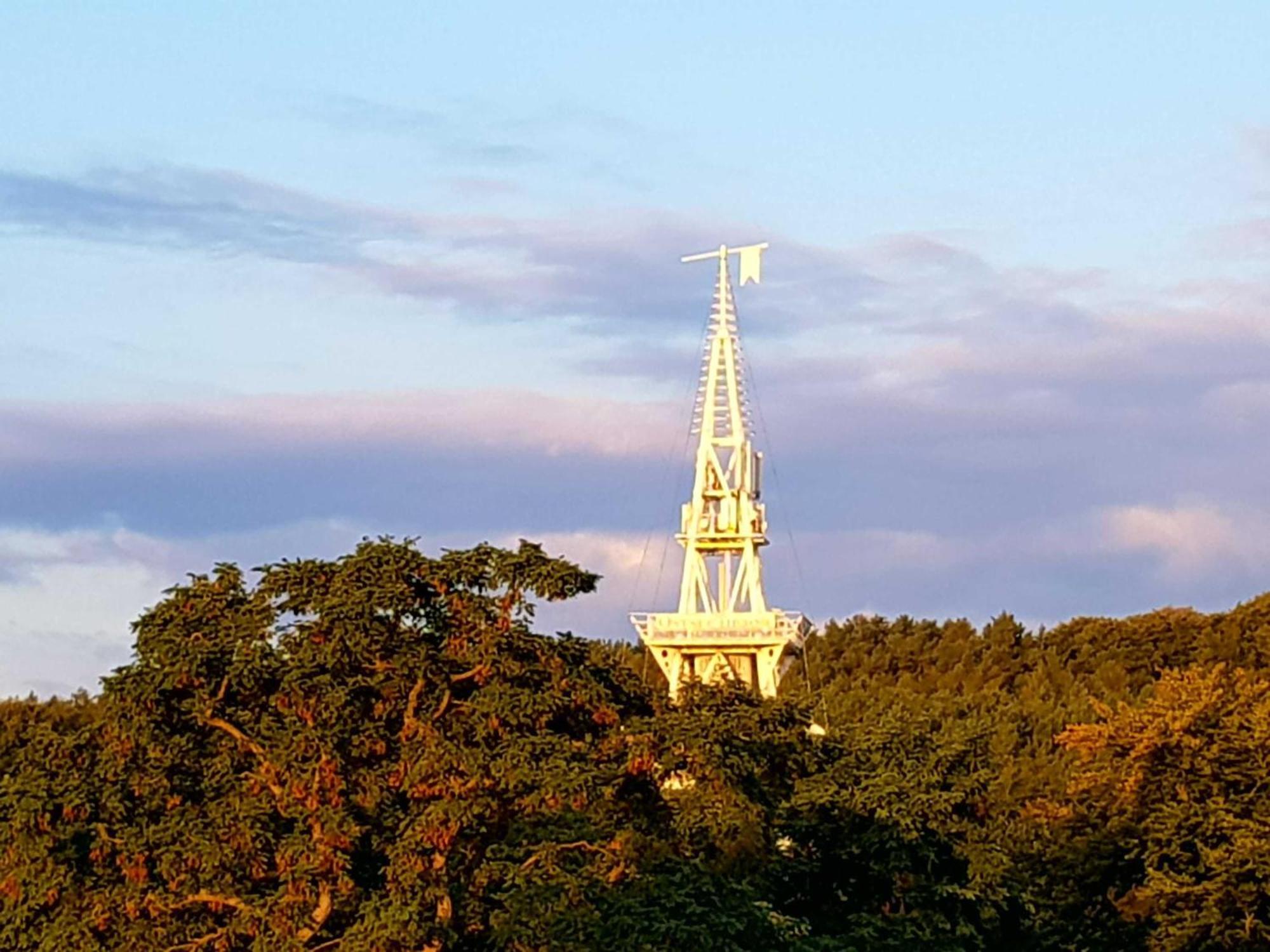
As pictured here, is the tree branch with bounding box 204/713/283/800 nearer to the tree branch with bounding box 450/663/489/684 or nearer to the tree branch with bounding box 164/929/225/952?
the tree branch with bounding box 164/929/225/952

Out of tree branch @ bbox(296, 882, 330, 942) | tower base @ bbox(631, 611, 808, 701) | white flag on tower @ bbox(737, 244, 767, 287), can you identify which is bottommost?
tree branch @ bbox(296, 882, 330, 942)

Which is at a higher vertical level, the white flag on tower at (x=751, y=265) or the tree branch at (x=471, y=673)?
the white flag on tower at (x=751, y=265)

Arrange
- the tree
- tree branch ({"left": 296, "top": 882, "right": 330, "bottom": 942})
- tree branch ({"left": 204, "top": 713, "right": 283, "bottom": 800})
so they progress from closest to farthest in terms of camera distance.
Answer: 1. tree branch ({"left": 296, "top": 882, "right": 330, "bottom": 942})
2. tree branch ({"left": 204, "top": 713, "right": 283, "bottom": 800})
3. the tree

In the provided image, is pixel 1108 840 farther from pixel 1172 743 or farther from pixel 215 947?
pixel 215 947

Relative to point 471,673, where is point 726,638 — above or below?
above

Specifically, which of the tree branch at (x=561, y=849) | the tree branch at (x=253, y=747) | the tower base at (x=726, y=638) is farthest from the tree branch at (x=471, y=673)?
the tower base at (x=726, y=638)

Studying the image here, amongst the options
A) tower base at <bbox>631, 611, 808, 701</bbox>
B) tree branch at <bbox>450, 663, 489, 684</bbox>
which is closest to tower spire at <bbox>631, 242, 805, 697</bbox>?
tower base at <bbox>631, 611, 808, 701</bbox>

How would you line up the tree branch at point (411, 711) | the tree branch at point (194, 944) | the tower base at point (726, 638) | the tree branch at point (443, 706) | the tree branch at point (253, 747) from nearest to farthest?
the tree branch at point (194, 944)
the tree branch at point (253, 747)
the tree branch at point (411, 711)
the tree branch at point (443, 706)
the tower base at point (726, 638)

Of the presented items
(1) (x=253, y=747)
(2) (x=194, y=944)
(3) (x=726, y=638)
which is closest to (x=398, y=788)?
(1) (x=253, y=747)

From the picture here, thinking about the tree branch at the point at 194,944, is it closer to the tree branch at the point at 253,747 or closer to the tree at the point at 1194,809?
the tree branch at the point at 253,747

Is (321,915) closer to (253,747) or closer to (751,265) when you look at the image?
(253,747)

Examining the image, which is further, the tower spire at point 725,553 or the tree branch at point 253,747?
the tower spire at point 725,553

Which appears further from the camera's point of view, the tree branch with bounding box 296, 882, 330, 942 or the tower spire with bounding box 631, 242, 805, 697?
the tower spire with bounding box 631, 242, 805, 697

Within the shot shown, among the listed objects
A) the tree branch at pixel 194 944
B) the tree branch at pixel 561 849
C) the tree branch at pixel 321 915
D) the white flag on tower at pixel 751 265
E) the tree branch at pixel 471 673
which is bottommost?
the tree branch at pixel 194 944
